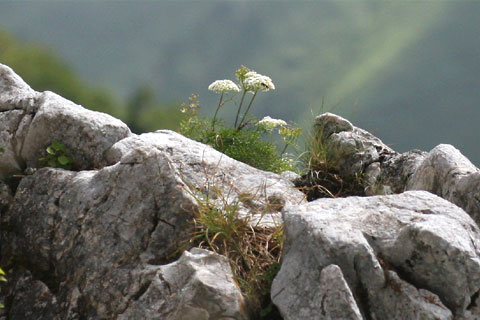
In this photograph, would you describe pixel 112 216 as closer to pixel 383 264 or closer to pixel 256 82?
pixel 383 264

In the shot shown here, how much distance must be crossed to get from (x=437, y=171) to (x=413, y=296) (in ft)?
11.2

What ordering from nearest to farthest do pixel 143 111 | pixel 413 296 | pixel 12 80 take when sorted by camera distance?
pixel 413 296 < pixel 12 80 < pixel 143 111

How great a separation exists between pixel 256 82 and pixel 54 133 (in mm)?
4240

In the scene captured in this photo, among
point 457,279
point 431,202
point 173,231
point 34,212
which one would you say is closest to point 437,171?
point 431,202

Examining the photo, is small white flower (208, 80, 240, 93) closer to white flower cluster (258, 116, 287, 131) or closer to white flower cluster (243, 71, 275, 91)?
white flower cluster (243, 71, 275, 91)

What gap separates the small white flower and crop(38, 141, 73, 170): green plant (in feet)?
12.7

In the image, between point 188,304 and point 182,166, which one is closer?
point 188,304

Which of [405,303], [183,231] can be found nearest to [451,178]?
[405,303]

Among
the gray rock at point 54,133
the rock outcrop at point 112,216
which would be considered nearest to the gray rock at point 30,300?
the rock outcrop at point 112,216

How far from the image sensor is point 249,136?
11180 millimetres

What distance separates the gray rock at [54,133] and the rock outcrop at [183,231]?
0.6 inches

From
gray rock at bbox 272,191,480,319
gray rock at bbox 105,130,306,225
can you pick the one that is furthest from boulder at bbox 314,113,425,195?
gray rock at bbox 272,191,480,319

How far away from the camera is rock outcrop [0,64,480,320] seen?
218 inches

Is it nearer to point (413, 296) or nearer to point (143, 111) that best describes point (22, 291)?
point (413, 296)
